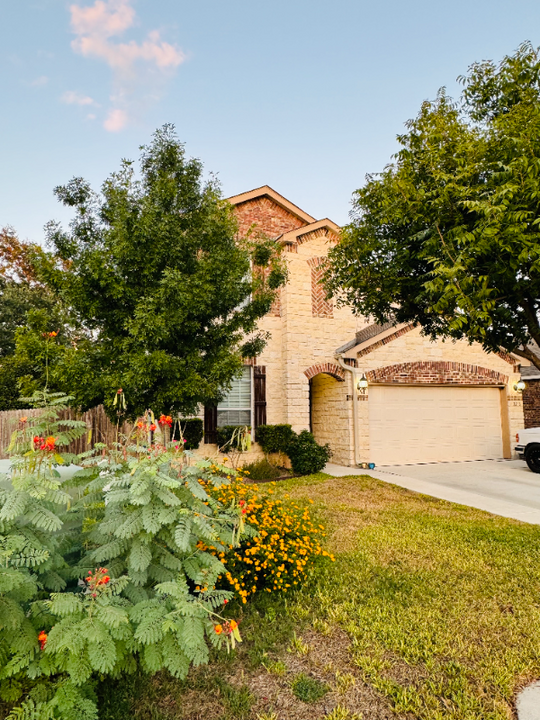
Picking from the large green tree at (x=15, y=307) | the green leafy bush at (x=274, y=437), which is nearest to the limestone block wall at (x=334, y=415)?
the green leafy bush at (x=274, y=437)

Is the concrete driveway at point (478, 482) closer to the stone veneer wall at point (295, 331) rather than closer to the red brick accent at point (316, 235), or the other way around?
the stone veneer wall at point (295, 331)

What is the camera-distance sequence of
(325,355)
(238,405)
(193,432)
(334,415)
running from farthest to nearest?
1. (334,415)
2. (325,355)
3. (238,405)
4. (193,432)

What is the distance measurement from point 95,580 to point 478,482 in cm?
1042

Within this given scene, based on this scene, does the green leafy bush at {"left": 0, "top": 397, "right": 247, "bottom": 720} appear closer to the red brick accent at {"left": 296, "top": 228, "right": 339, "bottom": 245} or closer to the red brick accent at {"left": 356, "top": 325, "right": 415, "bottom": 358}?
the red brick accent at {"left": 356, "top": 325, "right": 415, "bottom": 358}

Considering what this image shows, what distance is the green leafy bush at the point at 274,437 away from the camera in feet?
38.6

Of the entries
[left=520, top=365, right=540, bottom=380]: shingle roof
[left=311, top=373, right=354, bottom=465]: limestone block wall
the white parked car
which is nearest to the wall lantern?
[left=311, top=373, right=354, bottom=465]: limestone block wall

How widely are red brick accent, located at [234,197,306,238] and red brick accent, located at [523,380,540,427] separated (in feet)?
35.5

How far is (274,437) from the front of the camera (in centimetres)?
1180

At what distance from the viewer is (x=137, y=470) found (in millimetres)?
2799

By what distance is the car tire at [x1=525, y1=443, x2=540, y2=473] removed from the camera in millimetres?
11469

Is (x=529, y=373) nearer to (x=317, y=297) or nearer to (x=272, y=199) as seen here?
(x=317, y=297)

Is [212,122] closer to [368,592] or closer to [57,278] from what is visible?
[57,278]

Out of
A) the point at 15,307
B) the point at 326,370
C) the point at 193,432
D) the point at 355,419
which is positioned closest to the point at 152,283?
the point at 193,432

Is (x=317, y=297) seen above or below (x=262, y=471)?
above
